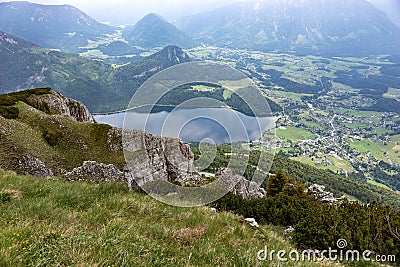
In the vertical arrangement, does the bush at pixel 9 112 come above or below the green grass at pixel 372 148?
above

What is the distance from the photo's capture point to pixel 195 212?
10.2 meters

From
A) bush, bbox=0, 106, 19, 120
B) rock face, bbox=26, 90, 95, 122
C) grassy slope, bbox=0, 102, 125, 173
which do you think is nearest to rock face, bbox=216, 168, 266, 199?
grassy slope, bbox=0, 102, 125, 173

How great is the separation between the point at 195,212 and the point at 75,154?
26.0 metres

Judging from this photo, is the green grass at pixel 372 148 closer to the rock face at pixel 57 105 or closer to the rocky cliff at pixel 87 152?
the rocky cliff at pixel 87 152

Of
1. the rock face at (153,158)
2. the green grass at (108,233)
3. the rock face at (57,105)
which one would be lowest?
the rock face at (153,158)

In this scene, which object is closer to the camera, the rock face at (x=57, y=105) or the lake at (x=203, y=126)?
the lake at (x=203, y=126)

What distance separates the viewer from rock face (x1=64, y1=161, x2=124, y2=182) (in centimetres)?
2727

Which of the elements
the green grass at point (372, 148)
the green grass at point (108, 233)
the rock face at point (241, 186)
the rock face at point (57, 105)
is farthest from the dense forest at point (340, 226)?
the green grass at point (372, 148)

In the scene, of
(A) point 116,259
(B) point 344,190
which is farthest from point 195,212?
(B) point 344,190

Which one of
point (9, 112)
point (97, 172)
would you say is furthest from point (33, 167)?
point (9, 112)

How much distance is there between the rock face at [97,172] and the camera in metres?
27.3

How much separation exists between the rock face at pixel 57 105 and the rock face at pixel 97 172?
17.4 meters

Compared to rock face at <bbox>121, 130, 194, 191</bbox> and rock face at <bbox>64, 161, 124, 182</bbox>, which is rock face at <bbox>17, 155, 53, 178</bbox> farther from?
rock face at <bbox>121, 130, 194, 191</bbox>

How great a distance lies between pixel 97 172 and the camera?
28375 millimetres
